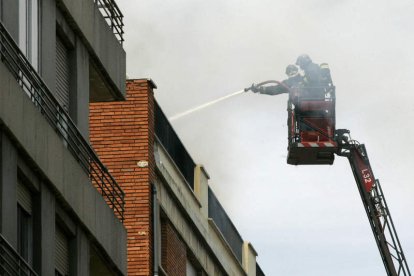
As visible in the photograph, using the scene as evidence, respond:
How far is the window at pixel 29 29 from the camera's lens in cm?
2617

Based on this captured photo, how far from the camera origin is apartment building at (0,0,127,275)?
24.5 m

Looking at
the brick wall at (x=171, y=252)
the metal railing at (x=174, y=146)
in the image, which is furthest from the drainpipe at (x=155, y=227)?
the metal railing at (x=174, y=146)

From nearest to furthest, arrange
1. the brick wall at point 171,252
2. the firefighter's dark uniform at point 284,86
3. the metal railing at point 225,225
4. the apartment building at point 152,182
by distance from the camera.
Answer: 1. the apartment building at point 152,182
2. the brick wall at point 171,252
3. the firefighter's dark uniform at point 284,86
4. the metal railing at point 225,225

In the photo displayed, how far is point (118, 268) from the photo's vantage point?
30.1 metres

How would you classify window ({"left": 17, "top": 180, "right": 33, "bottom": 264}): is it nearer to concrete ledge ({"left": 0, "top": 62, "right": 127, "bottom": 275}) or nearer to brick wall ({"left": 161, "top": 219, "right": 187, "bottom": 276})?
concrete ledge ({"left": 0, "top": 62, "right": 127, "bottom": 275})

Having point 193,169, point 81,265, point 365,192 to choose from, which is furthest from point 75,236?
point 365,192

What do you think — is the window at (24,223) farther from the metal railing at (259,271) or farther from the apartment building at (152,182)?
the metal railing at (259,271)

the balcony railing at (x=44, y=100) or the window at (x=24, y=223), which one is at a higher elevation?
the balcony railing at (x=44, y=100)

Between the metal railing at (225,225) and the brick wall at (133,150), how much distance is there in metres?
7.50

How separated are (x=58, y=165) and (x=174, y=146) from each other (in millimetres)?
14208

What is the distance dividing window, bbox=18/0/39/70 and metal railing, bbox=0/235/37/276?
11.8 ft

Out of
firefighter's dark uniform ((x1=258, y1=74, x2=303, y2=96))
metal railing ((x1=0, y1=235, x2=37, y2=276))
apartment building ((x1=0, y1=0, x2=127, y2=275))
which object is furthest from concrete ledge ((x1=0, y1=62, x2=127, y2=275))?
firefighter's dark uniform ((x1=258, y1=74, x2=303, y2=96))

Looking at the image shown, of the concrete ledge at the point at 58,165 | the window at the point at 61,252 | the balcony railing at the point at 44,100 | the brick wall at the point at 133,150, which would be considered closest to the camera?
the concrete ledge at the point at 58,165

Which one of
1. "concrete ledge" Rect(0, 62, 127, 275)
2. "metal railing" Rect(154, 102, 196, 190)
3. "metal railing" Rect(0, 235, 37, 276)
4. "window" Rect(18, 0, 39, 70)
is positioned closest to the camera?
"metal railing" Rect(0, 235, 37, 276)
